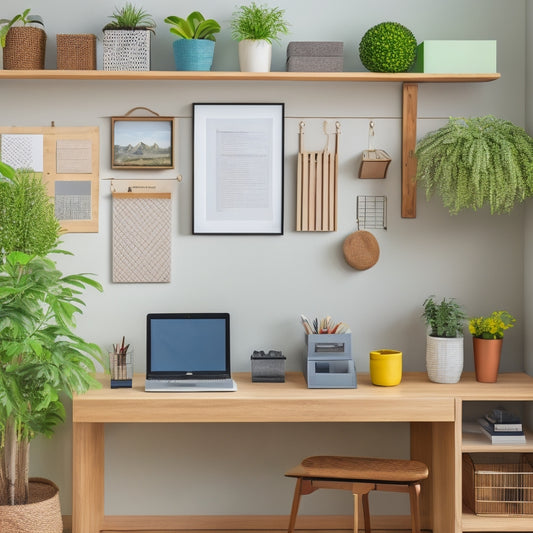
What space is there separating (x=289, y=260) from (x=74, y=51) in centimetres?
132

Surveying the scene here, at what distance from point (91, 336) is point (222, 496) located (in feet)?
3.13

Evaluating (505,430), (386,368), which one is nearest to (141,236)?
(386,368)

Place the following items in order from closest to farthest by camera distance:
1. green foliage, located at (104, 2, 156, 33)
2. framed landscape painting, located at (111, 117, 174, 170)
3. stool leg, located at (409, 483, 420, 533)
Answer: stool leg, located at (409, 483, 420, 533) < green foliage, located at (104, 2, 156, 33) < framed landscape painting, located at (111, 117, 174, 170)

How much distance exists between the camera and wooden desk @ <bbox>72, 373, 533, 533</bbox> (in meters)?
2.98

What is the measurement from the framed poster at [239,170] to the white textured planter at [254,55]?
0.63 feet

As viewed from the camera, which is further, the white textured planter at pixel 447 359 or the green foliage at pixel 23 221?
the white textured planter at pixel 447 359

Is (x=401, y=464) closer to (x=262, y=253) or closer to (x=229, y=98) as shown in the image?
(x=262, y=253)

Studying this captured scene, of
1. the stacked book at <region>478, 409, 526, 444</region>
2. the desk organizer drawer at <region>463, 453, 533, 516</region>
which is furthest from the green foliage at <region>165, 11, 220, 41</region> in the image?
the desk organizer drawer at <region>463, 453, 533, 516</region>

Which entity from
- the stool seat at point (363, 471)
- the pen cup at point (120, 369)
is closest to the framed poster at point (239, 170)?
the pen cup at point (120, 369)

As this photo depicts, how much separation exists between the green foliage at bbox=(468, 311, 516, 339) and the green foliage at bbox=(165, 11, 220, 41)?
1.70 meters

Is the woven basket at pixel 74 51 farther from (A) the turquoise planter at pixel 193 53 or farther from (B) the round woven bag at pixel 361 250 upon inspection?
(B) the round woven bag at pixel 361 250

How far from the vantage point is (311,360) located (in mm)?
3170

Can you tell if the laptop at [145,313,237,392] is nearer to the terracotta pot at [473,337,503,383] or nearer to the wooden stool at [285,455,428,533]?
the wooden stool at [285,455,428,533]

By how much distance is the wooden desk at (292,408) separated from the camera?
2982 millimetres
